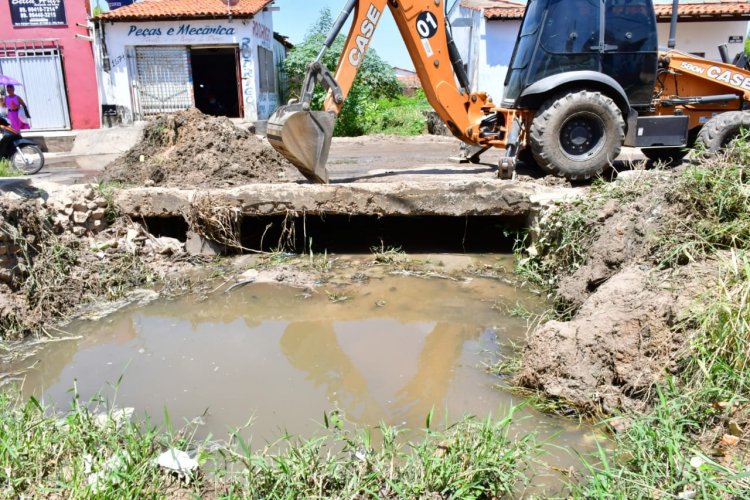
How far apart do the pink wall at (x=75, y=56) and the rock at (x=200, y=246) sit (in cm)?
1210

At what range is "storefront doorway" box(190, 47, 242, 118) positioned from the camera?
18.5 metres

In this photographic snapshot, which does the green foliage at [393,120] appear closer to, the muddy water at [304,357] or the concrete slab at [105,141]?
the concrete slab at [105,141]

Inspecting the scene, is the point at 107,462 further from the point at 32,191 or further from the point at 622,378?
the point at 32,191

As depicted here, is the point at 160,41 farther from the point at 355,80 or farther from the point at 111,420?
the point at 111,420

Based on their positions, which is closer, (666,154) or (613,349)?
(613,349)

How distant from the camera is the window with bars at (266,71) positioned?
16.3 metres

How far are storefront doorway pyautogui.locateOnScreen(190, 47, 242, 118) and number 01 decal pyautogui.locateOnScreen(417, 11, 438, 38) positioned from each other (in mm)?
13078

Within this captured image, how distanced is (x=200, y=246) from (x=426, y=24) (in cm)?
364

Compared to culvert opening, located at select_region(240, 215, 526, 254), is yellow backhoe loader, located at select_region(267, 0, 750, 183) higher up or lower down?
higher up

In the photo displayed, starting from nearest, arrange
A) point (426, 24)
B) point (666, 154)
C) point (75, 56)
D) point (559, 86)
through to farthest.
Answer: point (559, 86)
point (426, 24)
point (666, 154)
point (75, 56)

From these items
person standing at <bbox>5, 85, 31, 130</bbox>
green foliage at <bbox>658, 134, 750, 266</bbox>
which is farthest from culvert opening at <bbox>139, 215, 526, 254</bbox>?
person standing at <bbox>5, 85, 31, 130</bbox>

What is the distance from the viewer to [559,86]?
5883mm

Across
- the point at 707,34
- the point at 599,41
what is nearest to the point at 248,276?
the point at 599,41

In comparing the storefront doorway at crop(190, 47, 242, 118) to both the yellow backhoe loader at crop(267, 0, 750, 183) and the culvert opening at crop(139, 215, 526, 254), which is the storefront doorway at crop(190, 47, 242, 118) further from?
the yellow backhoe loader at crop(267, 0, 750, 183)
